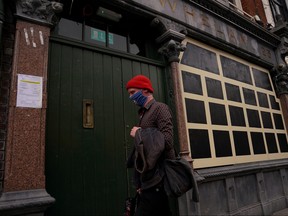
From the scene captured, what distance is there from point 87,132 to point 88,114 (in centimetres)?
28

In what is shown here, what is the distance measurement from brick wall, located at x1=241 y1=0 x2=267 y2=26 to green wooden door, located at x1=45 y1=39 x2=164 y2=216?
21.8ft

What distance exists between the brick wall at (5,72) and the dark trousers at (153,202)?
1.72 meters

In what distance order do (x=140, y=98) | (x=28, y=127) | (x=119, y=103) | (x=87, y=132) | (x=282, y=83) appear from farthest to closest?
(x=282, y=83) → (x=119, y=103) → (x=87, y=132) → (x=28, y=127) → (x=140, y=98)

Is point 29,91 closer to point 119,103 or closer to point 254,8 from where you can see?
point 119,103

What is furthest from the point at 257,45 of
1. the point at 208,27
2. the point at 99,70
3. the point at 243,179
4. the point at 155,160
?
the point at 155,160

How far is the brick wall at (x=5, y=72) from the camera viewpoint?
258 cm

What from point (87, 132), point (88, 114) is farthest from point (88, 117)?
point (87, 132)

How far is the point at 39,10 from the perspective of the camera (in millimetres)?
3010

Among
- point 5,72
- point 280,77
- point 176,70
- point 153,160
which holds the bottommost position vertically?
point 153,160

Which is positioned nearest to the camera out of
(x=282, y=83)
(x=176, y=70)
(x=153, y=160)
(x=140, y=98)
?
(x=153, y=160)

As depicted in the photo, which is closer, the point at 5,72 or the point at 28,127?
the point at 28,127

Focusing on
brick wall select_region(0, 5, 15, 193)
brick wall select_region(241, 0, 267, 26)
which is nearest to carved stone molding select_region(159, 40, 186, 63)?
brick wall select_region(0, 5, 15, 193)

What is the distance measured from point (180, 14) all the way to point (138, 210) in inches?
171

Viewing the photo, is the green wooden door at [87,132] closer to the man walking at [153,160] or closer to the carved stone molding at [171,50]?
the carved stone molding at [171,50]
